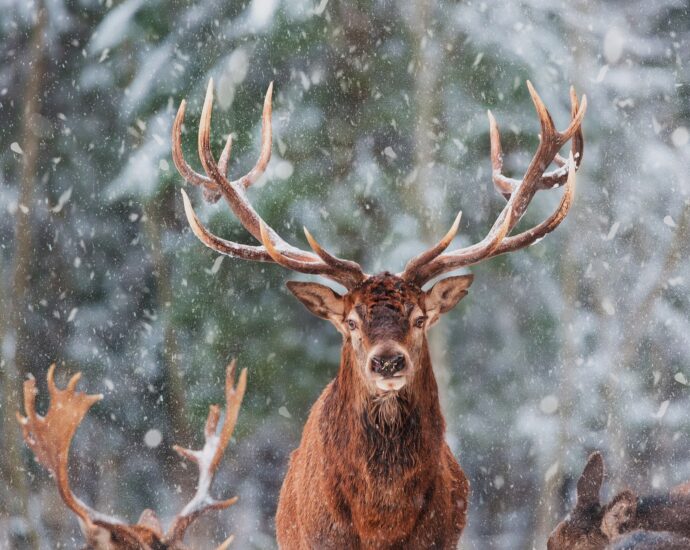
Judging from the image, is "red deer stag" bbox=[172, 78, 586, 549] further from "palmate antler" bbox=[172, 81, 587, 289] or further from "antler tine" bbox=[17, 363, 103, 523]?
"antler tine" bbox=[17, 363, 103, 523]

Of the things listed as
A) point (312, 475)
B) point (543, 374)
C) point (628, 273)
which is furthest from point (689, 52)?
point (312, 475)

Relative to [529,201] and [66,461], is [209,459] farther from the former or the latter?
[529,201]

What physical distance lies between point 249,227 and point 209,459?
144 cm

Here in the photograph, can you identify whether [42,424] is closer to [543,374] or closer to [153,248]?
[153,248]

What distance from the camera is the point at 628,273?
11.1 m

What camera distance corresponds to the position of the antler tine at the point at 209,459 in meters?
6.09

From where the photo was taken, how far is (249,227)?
558cm

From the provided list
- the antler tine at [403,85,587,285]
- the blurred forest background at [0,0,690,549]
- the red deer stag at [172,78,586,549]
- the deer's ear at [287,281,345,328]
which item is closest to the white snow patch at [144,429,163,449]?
the blurred forest background at [0,0,690,549]

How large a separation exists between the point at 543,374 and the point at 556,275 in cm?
91

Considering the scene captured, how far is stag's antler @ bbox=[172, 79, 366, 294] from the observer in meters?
5.01

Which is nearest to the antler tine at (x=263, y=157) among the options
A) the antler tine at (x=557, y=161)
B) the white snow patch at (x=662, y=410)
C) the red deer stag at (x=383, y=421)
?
the red deer stag at (x=383, y=421)

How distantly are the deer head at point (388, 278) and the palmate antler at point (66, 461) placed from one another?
3.12 feet

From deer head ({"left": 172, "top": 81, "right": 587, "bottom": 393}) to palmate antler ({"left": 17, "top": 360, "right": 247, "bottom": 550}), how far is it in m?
0.95

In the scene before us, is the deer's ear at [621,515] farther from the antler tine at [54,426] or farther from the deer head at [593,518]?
the antler tine at [54,426]
